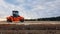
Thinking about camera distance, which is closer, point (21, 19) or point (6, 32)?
point (6, 32)

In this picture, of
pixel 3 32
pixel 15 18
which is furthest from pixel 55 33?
pixel 15 18

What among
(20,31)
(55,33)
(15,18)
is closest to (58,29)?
(55,33)

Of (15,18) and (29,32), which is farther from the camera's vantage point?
(15,18)

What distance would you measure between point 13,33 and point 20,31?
0.34m

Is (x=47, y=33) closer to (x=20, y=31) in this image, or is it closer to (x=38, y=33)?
(x=38, y=33)

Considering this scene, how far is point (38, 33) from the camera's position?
24.4ft

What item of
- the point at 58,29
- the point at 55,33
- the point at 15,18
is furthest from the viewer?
the point at 15,18

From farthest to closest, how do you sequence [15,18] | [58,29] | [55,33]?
1. [15,18]
2. [58,29]
3. [55,33]

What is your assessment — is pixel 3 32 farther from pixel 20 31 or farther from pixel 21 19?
pixel 21 19

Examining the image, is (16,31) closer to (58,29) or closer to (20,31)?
(20,31)

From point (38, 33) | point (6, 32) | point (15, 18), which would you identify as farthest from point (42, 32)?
point (15, 18)

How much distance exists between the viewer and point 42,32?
7555mm

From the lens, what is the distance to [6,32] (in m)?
7.61

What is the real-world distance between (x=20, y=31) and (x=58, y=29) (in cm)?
138
